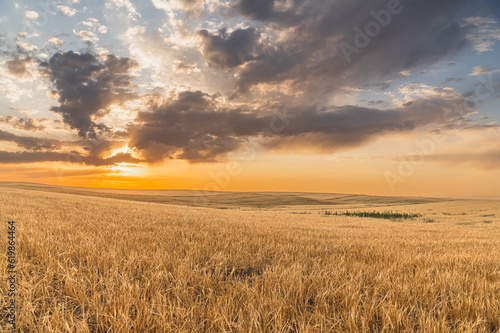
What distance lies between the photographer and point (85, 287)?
3607 millimetres

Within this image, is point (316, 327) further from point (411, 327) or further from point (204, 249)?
point (204, 249)

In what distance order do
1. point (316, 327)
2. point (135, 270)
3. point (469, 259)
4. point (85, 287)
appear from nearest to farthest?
point (316, 327), point (85, 287), point (135, 270), point (469, 259)

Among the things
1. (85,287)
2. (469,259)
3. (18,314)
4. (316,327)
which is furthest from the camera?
(469,259)

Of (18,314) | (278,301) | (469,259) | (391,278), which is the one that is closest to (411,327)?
(278,301)

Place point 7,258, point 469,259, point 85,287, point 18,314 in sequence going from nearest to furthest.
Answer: point 18,314
point 85,287
point 7,258
point 469,259

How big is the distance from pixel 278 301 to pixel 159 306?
1295mm

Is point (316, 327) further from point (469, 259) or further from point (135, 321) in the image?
point (469, 259)

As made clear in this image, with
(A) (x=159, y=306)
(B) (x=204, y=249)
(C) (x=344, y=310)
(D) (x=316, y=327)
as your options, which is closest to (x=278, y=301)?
(D) (x=316, y=327)

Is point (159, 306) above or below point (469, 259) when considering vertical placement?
above

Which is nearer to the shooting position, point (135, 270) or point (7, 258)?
point (135, 270)

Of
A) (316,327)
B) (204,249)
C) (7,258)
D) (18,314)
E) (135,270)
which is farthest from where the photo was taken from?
(204,249)

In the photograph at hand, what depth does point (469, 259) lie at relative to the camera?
21.7 feet

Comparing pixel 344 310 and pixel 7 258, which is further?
pixel 7 258

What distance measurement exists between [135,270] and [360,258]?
469 centimetres
